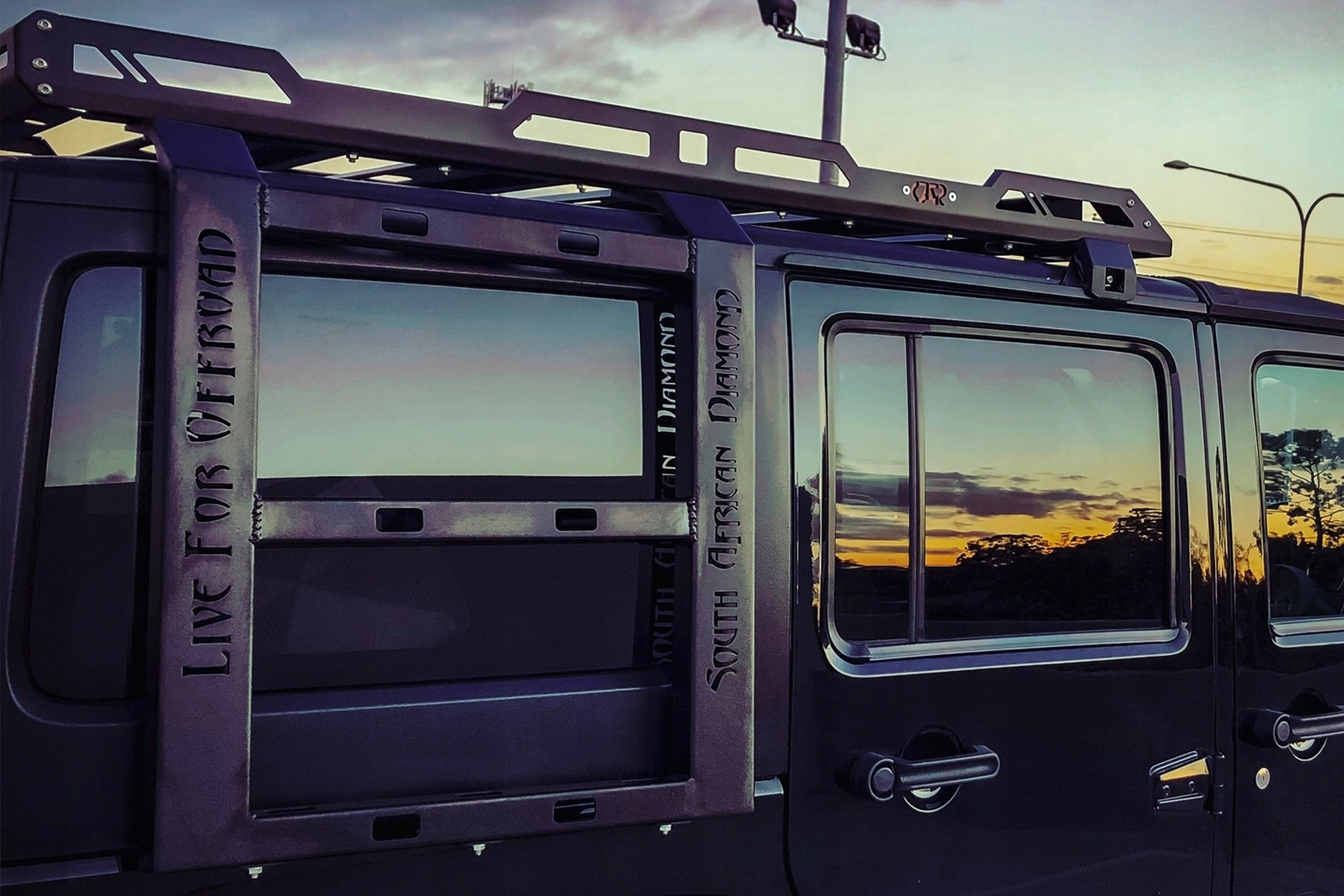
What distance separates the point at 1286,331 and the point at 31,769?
287cm

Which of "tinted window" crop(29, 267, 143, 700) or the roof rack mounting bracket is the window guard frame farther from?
the roof rack mounting bracket

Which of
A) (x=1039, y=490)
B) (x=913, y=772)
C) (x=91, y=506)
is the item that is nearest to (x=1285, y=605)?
(x=1039, y=490)

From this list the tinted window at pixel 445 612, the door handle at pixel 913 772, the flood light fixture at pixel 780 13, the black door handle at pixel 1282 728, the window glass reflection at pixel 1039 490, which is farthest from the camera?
the flood light fixture at pixel 780 13

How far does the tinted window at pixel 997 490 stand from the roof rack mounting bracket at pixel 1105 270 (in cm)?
13

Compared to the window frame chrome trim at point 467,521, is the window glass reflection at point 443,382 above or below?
above

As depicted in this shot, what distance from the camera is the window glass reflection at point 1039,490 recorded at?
2.80 meters

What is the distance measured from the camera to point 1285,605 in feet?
11.1

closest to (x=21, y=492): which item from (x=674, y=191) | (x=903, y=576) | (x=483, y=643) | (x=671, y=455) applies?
(x=483, y=643)

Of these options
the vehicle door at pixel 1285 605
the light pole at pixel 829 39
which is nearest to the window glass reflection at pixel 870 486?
the vehicle door at pixel 1285 605

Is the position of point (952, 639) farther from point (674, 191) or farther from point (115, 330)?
point (115, 330)

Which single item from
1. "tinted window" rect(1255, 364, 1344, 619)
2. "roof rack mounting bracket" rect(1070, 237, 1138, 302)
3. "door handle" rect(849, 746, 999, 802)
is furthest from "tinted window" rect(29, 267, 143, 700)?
"tinted window" rect(1255, 364, 1344, 619)

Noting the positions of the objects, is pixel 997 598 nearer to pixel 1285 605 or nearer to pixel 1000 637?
pixel 1000 637

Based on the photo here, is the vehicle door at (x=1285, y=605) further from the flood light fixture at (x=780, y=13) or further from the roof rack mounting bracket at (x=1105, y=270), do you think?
the flood light fixture at (x=780, y=13)

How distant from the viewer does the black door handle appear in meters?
3.20
